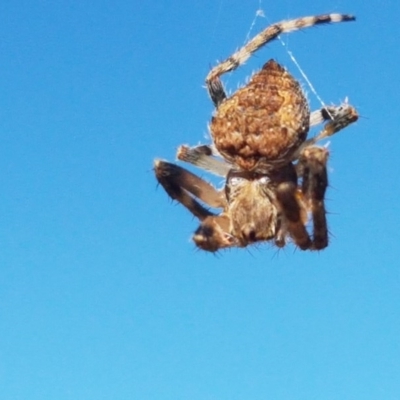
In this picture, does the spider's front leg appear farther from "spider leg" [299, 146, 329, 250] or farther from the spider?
"spider leg" [299, 146, 329, 250]

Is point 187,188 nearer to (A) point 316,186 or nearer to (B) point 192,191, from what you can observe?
(B) point 192,191

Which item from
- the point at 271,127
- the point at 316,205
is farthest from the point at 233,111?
the point at 316,205

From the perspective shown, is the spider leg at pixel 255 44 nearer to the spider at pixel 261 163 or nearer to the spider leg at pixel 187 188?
the spider at pixel 261 163

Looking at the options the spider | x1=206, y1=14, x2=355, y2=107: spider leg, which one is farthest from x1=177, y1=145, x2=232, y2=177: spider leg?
x1=206, y1=14, x2=355, y2=107: spider leg

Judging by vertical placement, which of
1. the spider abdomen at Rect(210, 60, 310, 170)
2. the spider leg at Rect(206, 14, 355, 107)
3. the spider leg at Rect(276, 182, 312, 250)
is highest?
the spider leg at Rect(206, 14, 355, 107)

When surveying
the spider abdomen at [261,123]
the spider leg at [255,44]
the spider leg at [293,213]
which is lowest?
the spider leg at [293,213]

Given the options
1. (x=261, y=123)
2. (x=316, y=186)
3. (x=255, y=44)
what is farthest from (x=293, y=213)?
(x=255, y=44)

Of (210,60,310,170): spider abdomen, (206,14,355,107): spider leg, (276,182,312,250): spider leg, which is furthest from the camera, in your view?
(206,14,355,107): spider leg

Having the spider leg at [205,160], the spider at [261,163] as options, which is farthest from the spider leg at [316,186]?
the spider leg at [205,160]
